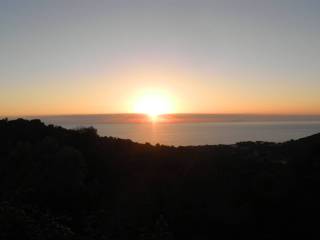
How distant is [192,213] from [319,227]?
16.9 feet

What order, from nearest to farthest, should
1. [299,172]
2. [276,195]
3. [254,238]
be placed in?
[254,238]
[276,195]
[299,172]

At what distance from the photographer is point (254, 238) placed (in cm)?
1944

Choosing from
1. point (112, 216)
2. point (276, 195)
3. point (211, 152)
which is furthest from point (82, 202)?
point (211, 152)

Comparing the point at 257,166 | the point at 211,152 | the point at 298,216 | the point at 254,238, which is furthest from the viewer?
the point at 211,152

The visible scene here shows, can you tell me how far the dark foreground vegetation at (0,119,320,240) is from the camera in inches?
787

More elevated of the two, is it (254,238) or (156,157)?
(156,157)

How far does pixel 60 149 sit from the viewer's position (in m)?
28.7

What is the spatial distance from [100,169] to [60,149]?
2602 millimetres

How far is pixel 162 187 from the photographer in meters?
24.9

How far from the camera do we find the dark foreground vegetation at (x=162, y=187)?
20.0m

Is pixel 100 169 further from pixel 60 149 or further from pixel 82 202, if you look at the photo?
pixel 82 202

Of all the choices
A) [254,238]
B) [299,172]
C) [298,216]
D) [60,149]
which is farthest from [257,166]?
[60,149]

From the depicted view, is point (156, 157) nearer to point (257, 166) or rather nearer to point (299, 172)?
point (257, 166)

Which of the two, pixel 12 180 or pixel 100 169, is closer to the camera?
pixel 12 180
